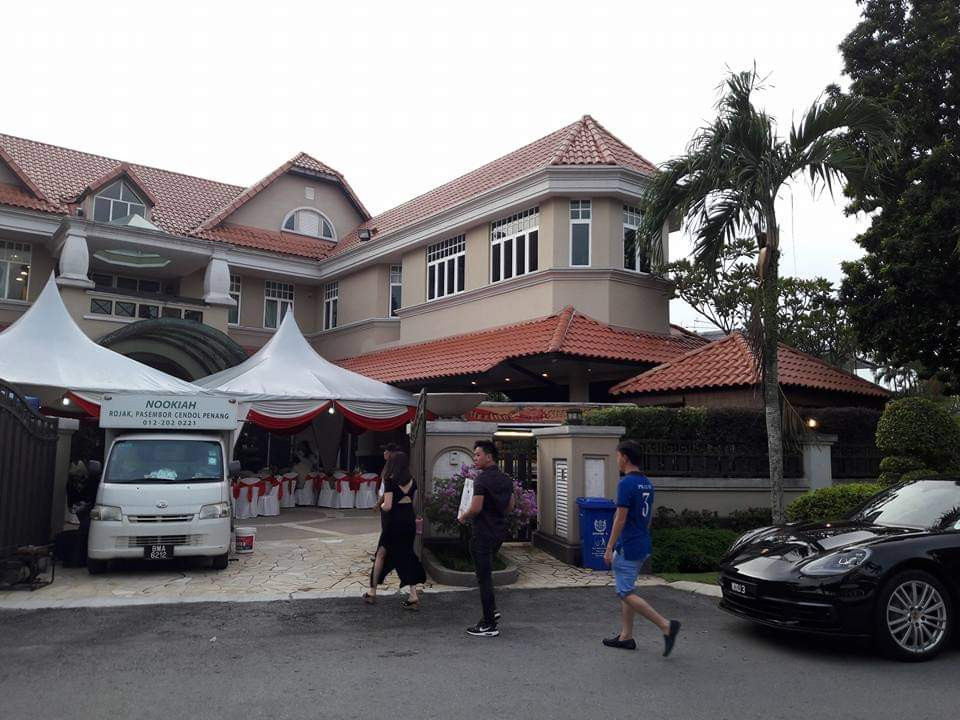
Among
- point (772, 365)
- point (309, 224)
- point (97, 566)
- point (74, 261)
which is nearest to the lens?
point (97, 566)

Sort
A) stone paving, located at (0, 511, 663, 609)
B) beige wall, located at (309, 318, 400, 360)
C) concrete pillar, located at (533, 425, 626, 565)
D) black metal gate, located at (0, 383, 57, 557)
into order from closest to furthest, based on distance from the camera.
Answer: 1. stone paving, located at (0, 511, 663, 609)
2. black metal gate, located at (0, 383, 57, 557)
3. concrete pillar, located at (533, 425, 626, 565)
4. beige wall, located at (309, 318, 400, 360)

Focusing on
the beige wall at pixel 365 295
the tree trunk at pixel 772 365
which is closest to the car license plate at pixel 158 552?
the tree trunk at pixel 772 365

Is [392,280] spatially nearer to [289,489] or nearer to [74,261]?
[289,489]

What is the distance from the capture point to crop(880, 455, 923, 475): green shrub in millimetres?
11375

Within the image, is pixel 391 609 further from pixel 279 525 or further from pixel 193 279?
pixel 193 279

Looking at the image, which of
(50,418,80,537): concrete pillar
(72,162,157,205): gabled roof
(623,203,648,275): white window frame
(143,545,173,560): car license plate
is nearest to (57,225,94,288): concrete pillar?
(72,162,157,205): gabled roof

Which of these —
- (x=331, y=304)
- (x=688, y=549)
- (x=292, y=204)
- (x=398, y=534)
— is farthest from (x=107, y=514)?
(x=292, y=204)

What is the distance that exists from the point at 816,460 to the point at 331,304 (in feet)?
61.6

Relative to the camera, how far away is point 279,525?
1523 cm

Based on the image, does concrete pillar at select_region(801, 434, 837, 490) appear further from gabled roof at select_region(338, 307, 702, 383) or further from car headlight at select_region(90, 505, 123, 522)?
car headlight at select_region(90, 505, 123, 522)

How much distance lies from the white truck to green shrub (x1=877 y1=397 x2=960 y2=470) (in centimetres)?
943

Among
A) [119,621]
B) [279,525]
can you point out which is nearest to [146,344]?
[279,525]

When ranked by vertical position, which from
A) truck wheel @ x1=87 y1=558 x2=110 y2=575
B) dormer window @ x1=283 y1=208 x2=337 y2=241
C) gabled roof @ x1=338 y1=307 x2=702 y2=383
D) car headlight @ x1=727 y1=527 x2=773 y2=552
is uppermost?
dormer window @ x1=283 y1=208 x2=337 y2=241

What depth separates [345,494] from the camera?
18.4 m
